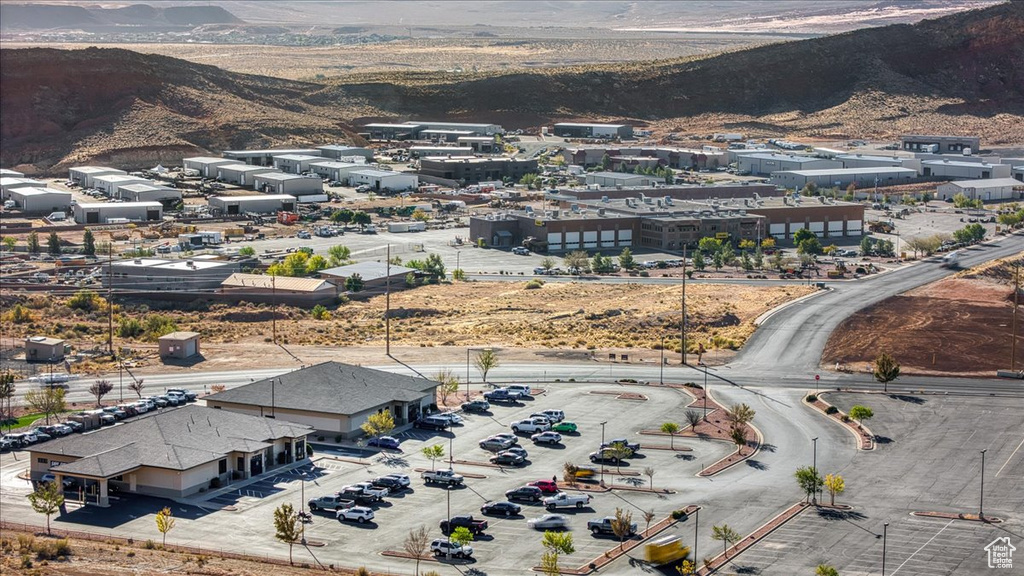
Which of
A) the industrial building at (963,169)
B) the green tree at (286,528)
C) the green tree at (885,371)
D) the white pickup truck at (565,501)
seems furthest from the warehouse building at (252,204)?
the green tree at (286,528)

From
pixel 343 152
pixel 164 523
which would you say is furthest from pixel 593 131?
pixel 164 523

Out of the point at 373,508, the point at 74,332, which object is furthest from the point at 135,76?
the point at 373,508

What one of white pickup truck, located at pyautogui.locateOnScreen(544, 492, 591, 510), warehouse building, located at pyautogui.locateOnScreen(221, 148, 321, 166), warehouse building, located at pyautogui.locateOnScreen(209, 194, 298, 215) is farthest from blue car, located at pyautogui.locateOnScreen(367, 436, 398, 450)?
warehouse building, located at pyautogui.locateOnScreen(221, 148, 321, 166)

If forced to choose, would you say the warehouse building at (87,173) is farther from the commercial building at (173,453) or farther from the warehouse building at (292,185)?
the commercial building at (173,453)

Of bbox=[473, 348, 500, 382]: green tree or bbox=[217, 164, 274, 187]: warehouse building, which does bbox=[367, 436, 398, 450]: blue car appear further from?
bbox=[217, 164, 274, 187]: warehouse building

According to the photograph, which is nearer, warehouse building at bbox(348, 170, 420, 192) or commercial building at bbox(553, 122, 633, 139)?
warehouse building at bbox(348, 170, 420, 192)

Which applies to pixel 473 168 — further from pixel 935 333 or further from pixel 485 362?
pixel 485 362
